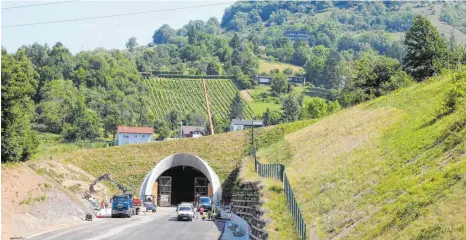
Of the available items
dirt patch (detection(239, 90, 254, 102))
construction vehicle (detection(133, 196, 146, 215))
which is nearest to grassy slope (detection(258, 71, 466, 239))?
construction vehicle (detection(133, 196, 146, 215))

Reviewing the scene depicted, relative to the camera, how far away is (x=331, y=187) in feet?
106

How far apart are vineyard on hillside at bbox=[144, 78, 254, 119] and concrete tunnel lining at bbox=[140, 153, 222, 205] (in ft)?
263

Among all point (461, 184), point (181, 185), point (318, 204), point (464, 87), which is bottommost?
point (181, 185)

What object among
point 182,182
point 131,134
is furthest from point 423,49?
point 131,134

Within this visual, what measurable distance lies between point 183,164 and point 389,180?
6422 centimetres

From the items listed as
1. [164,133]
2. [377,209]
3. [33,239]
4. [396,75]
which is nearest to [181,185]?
[396,75]

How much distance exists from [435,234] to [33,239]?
2355 centimetres

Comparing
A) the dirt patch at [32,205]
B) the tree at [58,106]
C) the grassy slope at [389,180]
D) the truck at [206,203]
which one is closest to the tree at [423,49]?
the truck at [206,203]

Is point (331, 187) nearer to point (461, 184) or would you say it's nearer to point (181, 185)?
point (461, 184)

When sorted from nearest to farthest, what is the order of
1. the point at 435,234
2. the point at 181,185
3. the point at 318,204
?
the point at 435,234 → the point at 318,204 → the point at 181,185

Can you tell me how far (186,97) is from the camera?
18338 cm

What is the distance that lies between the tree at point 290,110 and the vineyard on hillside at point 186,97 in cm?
1041

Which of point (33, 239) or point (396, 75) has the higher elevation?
point (396, 75)

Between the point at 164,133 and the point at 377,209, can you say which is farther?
the point at 164,133
